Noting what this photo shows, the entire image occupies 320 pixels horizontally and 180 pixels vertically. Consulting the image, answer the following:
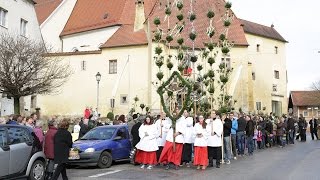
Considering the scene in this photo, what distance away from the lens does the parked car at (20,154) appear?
11.1 m

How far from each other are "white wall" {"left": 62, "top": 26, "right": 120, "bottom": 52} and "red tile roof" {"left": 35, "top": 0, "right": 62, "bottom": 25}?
3.53 meters

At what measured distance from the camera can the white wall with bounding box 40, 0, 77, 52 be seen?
53.3 m

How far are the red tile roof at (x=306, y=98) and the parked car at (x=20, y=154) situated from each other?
71.1 m

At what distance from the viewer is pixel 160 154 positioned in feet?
53.2

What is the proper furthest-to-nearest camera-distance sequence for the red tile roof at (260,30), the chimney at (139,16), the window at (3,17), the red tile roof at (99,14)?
the red tile roof at (260,30) → the red tile roof at (99,14) → the chimney at (139,16) → the window at (3,17)

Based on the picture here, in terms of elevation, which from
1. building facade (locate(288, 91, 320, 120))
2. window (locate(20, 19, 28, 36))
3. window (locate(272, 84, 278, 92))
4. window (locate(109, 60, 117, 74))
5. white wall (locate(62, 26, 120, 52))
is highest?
white wall (locate(62, 26, 120, 52))

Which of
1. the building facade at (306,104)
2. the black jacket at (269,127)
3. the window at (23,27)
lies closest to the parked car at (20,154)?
the black jacket at (269,127)

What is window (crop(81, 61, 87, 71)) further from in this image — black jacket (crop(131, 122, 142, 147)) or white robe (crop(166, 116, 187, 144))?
white robe (crop(166, 116, 187, 144))

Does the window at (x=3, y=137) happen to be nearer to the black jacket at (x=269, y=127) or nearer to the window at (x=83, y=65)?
the black jacket at (x=269, y=127)

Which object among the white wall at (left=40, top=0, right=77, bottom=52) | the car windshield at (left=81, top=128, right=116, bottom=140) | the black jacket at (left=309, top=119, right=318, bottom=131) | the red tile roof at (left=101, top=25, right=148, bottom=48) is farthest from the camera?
the white wall at (left=40, top=0, right=77, bottom=52)

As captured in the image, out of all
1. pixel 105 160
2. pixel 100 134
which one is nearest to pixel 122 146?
pixel 100 134

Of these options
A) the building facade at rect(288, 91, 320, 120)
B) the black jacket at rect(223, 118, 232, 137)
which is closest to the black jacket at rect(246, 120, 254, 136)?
the black jacket at rect(223, 118, 232, 137)

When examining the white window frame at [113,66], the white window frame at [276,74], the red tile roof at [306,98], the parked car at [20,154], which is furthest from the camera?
the red tile roof at [306,98]

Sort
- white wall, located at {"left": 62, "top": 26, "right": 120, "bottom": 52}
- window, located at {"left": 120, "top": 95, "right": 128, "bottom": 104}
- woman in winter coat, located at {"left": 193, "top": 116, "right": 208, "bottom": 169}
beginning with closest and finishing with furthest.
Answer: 1. woman in winter coat, located at {"left": 193, "top": 116, "right": 208, "bottom": 169}
2. window, located at {"left": 120, "top": 95, "right": 128, "bottom": 104}
3. white wall, located at {"left": 62, "top": 26, "right": 120, "bottom": 52}
